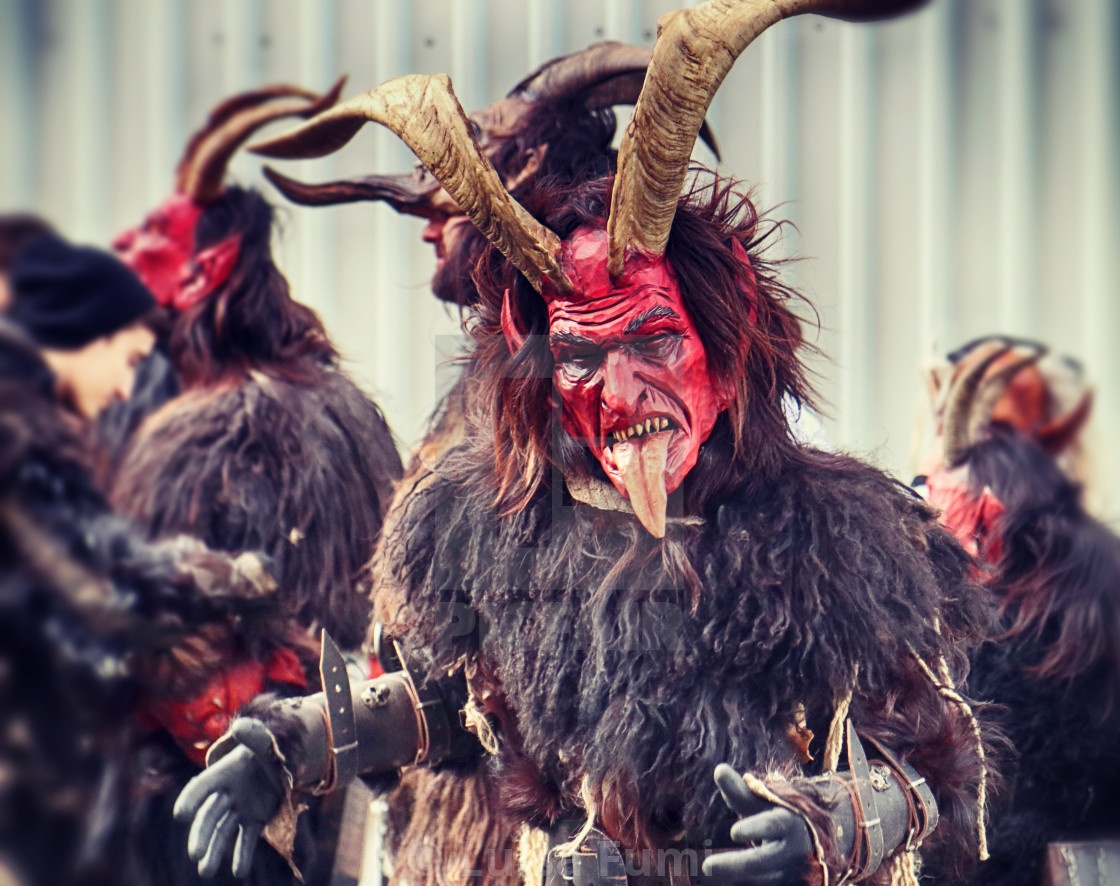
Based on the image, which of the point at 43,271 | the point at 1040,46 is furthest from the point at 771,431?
the point at 1040,46

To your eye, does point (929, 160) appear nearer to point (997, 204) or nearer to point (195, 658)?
point (997, 204)

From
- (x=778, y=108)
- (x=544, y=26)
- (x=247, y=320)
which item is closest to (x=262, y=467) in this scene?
(x=247, y=320)

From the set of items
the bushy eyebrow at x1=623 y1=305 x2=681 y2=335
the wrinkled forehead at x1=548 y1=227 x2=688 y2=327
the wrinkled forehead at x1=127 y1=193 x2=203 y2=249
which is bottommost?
the bushy eyebrow at x1=623 y1=305 x2=681 y2=335

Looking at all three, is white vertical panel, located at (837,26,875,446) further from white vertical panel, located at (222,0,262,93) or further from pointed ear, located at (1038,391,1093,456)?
white vertical panel, located at (222,0,262,93)

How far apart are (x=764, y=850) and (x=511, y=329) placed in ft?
2.30

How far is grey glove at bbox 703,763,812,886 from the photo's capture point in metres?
1.23

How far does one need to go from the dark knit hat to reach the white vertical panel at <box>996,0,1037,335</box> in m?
1.72

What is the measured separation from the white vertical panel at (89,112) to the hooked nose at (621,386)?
3.33 feet

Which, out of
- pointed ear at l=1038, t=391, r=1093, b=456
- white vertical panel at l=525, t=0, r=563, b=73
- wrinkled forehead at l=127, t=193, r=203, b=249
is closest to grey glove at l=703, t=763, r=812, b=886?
pointed ear at l=1038, t=391, r=1093, b=456

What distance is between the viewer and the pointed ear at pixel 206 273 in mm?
2195

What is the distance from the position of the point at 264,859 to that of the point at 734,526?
36.0 inches

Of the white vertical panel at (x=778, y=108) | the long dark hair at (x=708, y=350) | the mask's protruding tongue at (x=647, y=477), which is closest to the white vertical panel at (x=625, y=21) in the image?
the white vertical panel at (x=778, y=108)

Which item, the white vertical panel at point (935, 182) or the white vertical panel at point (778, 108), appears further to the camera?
the white vertical panel at point (935, 182)

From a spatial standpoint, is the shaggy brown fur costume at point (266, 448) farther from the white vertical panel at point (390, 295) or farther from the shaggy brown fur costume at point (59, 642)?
the shaggy brown fur costume at point (59, 642)
